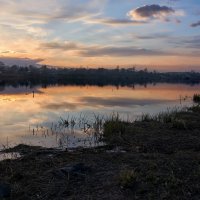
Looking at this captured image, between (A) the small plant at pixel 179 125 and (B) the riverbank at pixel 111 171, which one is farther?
(A) the small plant at pixel 179 125

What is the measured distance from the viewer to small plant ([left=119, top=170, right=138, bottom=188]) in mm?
9758

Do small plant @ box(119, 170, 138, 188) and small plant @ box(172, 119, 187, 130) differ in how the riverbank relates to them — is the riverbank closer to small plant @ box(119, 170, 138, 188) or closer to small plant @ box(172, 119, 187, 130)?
small plant @ box(119, 170, 138, 188)

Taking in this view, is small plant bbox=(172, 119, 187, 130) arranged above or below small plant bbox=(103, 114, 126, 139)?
above

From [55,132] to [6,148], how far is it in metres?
5.33

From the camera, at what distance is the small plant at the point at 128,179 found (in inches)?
384

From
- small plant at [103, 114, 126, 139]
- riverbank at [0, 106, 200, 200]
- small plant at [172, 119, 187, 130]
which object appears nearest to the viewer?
riverbank at [0, 106, 200, 200]

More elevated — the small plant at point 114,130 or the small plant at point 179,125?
the small plant at point 179,125

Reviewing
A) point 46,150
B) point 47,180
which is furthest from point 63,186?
point 46,150

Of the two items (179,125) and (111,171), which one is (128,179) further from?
(179,125)

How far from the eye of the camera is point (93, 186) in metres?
10.0

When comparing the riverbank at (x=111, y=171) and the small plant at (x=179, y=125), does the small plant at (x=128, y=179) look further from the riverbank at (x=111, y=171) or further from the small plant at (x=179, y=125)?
the small plant at (x=179, y=125)

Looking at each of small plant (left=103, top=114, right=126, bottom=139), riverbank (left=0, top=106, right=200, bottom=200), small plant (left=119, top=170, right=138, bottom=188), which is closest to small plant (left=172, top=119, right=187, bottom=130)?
small plant (left=103, top=114, right=126, bottom=139)

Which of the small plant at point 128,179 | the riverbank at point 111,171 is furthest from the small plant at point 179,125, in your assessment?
the small plant at point 128,179

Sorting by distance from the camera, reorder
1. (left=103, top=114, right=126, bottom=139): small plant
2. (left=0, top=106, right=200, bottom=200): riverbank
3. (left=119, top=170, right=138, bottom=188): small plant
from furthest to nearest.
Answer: (left=103, top=114, right=126, bottom=139): small plant, (left=119, top=170, right=138, bottom=188): small plant, (left=0, top=106, right=200, bottom=200): riverbank
